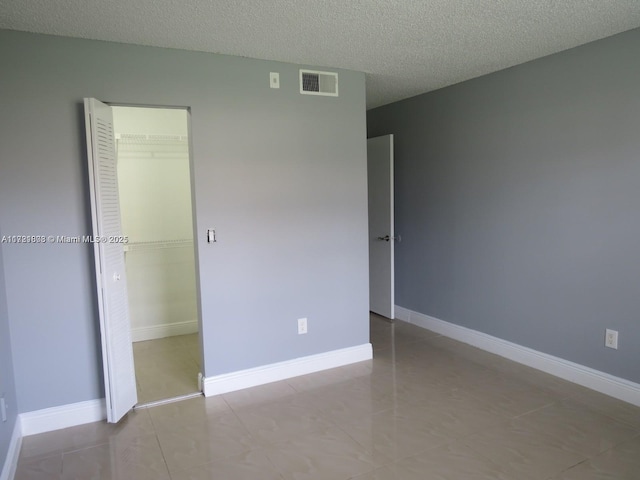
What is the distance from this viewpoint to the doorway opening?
4.19 metres

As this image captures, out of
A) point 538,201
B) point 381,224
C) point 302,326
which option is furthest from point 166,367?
point 538,201

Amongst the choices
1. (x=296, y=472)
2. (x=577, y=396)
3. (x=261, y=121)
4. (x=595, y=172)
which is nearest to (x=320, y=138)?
(x=261, y=121)

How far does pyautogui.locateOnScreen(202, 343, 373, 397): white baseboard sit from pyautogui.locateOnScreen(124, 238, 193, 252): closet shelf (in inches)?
68.4

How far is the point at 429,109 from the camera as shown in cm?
433

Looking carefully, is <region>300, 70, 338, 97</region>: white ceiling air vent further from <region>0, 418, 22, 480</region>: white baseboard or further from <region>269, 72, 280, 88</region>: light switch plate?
<region>0, 418, 22, 480</region>: white baseboard

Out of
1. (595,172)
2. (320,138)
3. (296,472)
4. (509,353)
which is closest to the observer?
(296,472)

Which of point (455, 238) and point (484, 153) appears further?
point (455, 238)

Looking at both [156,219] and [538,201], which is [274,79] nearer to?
[156,219]

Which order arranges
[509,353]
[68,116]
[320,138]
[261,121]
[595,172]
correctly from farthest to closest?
[509,353] → [320,138] → [261,121] → [595,172] → [68,116]

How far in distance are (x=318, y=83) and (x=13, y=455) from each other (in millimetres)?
3065

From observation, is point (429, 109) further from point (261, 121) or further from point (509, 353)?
point (509, 353)

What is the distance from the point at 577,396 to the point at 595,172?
1.53 meters

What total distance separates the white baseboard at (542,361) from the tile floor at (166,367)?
2357 millimetres

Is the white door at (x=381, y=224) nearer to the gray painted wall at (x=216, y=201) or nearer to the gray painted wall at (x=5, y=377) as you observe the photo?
the gray painted wall at (x=216, y=201)
